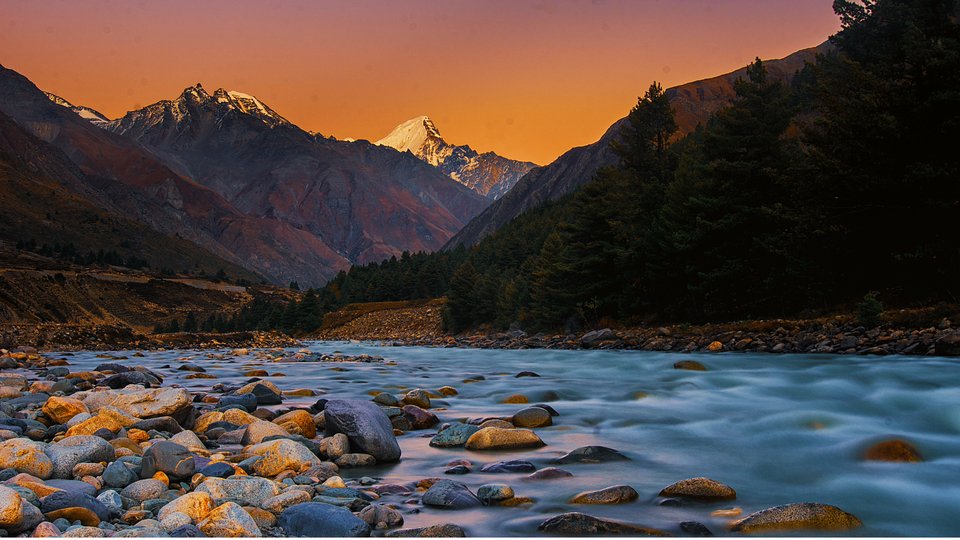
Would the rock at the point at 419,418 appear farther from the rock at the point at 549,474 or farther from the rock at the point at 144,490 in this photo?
the rock at the point at 144,490

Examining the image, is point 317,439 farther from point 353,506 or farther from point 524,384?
point 524,384

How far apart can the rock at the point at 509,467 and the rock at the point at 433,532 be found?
272 centimetres

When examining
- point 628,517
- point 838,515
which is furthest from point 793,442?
point 628,517

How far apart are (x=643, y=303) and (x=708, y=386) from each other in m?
27.8

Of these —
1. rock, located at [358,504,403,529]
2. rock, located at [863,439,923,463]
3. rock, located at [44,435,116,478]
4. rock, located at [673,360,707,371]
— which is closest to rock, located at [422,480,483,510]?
rock, located at [358,504,403,529]

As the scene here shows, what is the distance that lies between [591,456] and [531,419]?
9.48 ft

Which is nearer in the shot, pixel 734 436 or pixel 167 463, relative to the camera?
pixel 167 463

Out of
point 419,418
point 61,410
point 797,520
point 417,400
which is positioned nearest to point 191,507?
point 797,520

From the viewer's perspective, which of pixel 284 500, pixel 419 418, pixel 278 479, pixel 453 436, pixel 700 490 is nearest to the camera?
pixel 284 500

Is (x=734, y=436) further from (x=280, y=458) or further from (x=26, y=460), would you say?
(x=26, y=460)

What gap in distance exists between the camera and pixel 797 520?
6426 mm

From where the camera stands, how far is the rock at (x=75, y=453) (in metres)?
7.49

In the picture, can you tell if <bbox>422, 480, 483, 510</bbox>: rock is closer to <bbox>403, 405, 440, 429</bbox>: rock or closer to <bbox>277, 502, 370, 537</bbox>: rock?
<bbox>277, 502, 370, 537</bbox>: rock

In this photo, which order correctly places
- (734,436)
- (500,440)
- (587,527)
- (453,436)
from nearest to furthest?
(587,527)
(500,440)
(453,436)
(734,436)
